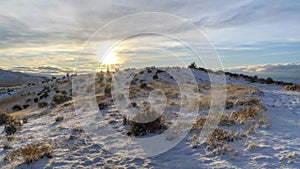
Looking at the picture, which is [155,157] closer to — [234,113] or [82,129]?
[82,129]

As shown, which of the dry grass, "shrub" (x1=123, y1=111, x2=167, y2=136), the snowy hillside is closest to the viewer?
the snowy hillside

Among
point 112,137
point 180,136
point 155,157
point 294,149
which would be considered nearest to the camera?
point 294,149

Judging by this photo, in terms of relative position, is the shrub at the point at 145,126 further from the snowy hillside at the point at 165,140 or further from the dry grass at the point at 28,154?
the dry grass at the point at 28,154

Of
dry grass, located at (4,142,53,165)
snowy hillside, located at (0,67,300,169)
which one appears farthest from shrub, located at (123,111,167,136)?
dry grass, located at (4,142,53,165)

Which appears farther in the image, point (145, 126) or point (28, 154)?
point (145, 126)

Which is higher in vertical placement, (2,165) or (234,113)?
(234,113)

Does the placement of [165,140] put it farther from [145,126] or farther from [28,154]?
[28,154]

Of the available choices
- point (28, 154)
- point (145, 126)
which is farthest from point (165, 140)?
point (28, 154)

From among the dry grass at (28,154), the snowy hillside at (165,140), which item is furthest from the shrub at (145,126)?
the dry grass at (28,154)

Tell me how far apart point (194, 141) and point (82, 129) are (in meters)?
5.06

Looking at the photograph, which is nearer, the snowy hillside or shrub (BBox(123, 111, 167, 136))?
the snowy hillside

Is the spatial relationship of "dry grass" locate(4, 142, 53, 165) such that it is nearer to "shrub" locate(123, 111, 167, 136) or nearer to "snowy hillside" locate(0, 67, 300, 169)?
"snowy hillside" locate(0, 67, 300, 169)

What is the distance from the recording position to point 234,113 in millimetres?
11461

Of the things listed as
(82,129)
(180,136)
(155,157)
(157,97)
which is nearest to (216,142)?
(180,136)
